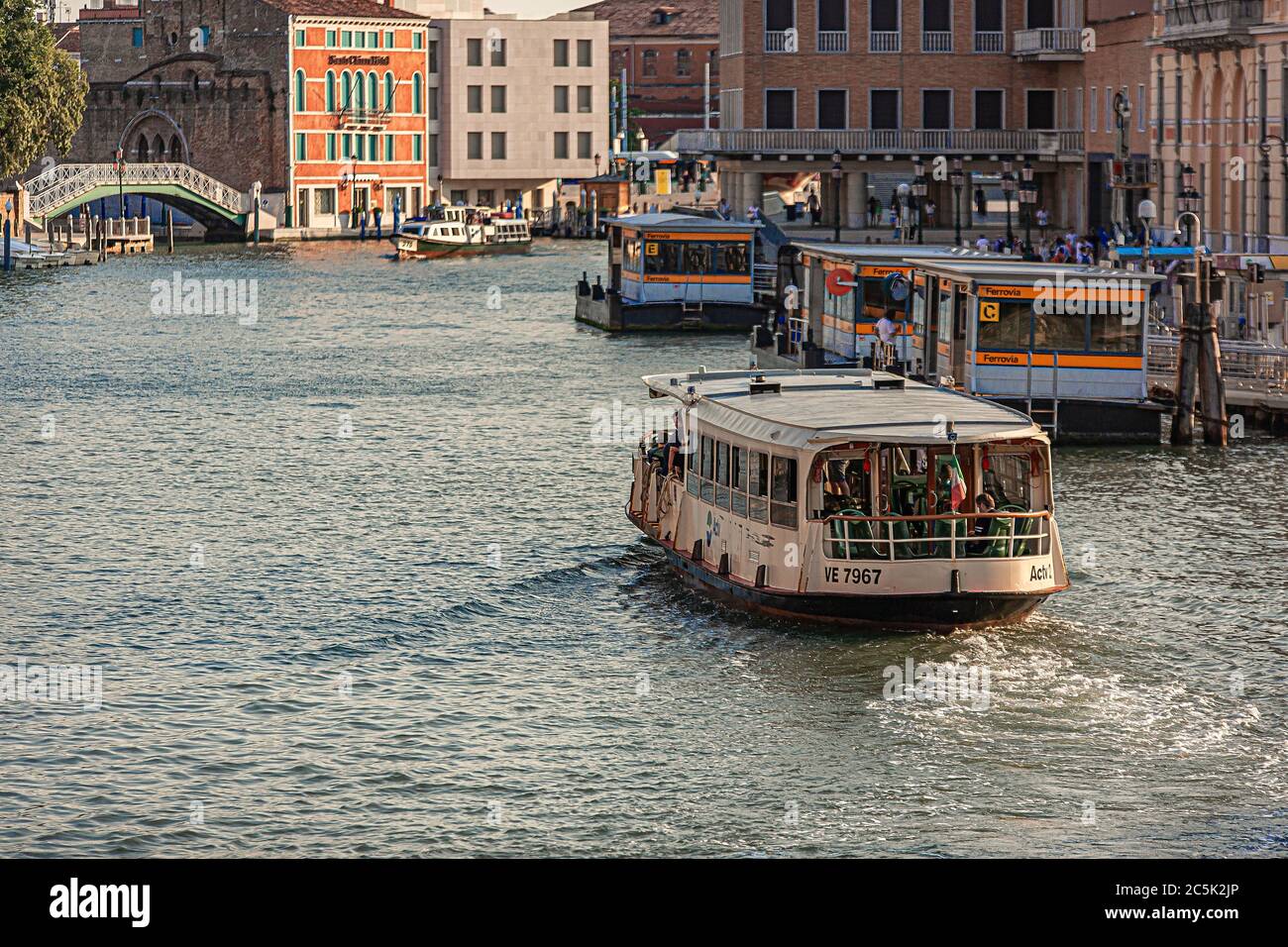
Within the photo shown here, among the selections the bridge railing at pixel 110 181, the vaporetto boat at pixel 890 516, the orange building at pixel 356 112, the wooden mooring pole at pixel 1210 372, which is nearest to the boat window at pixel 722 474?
the vaporetto boat at pixel 890 516

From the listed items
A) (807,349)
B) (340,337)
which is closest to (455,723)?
(807,349)

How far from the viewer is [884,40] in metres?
94.1

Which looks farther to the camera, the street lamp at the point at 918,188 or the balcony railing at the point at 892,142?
the balcony railing at the point at 892,142

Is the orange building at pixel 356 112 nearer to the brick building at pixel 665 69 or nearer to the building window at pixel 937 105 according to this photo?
the building window at pixel 937 105

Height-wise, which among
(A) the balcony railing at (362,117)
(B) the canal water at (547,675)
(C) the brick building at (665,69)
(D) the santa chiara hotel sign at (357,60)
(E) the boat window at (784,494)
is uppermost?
(C) the brick building at (665,69)

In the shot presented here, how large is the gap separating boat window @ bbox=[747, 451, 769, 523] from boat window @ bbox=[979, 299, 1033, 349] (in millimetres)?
15101

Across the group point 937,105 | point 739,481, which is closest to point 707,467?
point 739,481

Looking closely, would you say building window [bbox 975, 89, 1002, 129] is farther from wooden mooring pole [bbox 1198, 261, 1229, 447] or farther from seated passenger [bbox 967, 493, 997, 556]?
seated passenger [bbox 967, 493, 997, 556]

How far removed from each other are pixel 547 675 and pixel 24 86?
91459 mm

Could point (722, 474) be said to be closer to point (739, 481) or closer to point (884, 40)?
point (739, 481)

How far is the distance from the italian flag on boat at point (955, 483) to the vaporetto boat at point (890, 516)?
0.02 meters

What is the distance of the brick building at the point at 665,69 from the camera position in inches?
7313
